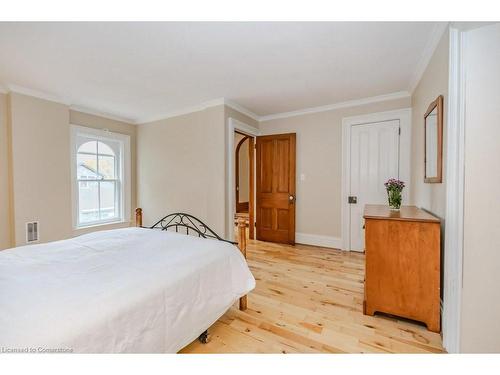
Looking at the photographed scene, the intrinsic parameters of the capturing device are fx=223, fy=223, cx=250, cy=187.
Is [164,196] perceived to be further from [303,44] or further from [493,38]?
[493,38]

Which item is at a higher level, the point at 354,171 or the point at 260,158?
the point at 260,158

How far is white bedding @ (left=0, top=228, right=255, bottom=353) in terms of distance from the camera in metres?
0.88

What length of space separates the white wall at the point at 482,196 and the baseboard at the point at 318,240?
7.58 ft

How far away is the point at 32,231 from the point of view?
309 cm

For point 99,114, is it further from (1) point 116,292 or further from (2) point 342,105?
(2) point 342,105

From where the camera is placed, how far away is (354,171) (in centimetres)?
354

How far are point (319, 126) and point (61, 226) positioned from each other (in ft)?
14.4

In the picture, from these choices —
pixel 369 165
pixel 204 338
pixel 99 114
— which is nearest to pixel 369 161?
pixel 369 165

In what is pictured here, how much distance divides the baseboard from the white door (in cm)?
21

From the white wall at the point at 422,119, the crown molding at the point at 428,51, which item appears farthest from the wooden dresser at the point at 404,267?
the crown molding at the point at 428,51

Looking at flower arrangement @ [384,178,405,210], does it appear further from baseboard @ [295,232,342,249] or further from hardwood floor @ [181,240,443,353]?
baseboard @ [295,232,342,249]

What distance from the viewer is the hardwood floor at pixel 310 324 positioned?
1.55 meters

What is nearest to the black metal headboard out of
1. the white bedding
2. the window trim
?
the white bedding

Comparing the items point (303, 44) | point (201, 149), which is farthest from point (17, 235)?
point (303, 44)
